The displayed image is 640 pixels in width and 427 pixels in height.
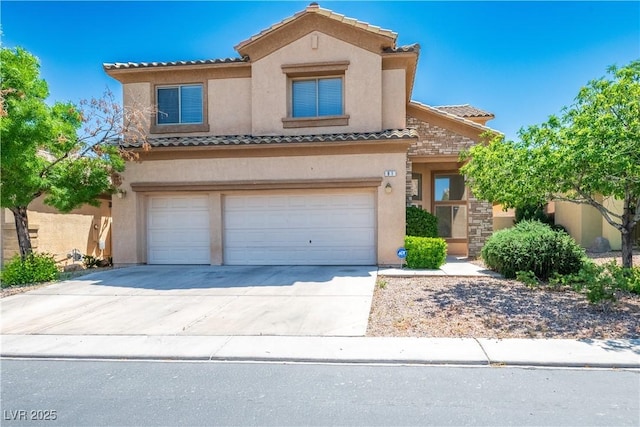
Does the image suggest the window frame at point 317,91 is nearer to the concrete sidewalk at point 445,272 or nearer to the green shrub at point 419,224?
the green shrub at point 419,224

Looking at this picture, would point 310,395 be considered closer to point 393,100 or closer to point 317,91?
point 393,100

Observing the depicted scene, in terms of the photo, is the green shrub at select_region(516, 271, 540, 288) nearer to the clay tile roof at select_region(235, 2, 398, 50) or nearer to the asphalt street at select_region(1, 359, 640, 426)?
the asphalt street at select_region(1, 359, 640, 426)

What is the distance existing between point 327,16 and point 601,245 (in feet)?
48.3

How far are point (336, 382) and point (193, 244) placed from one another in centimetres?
967

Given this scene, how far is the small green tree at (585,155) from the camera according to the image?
262 inches

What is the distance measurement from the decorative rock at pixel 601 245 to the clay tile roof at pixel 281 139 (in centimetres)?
1070

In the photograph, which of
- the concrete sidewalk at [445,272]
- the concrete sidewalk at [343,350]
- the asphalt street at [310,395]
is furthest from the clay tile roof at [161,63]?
the asphalt street at [310,395]

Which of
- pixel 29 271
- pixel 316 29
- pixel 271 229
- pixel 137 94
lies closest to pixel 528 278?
pixel 271 229

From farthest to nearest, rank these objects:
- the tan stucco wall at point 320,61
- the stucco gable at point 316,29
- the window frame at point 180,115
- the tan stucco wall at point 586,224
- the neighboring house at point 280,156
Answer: the tan stucco wall at point 586,224 < the window frame at point 180,115 < the tan stucco wall at point 320,61 < the stucco gable at point 316,29 < the neighboring house at point 280,156

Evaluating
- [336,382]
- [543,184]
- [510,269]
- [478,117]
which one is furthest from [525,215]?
[336,382]

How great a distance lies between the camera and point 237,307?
783 centimetres

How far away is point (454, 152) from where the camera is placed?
48.3 ft

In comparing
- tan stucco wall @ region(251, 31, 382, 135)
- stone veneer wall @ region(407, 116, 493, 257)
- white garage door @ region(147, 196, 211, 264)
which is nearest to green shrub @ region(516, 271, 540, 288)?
stone veneer wall @ region(407, 116, 493, 257)

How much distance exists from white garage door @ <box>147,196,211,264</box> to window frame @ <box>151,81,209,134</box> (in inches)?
96.9
